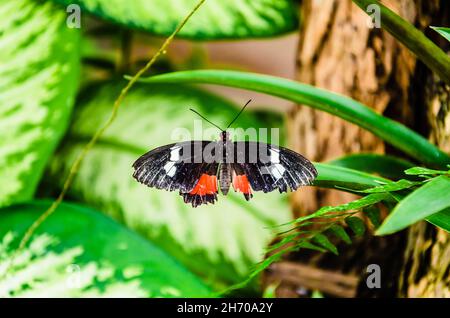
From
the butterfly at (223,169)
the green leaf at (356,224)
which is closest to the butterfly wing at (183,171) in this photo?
the butterfly at (223,169)

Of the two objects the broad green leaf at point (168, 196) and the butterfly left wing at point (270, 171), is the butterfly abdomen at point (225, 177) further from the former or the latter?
the broad green leaf at point (168, 196)

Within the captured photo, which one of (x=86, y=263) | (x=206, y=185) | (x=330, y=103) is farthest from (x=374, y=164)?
(x=86, y=263)

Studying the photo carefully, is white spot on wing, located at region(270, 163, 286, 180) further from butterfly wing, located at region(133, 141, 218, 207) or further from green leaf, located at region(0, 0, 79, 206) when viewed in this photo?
green leaf, located at region(0, 0, 79, 206)

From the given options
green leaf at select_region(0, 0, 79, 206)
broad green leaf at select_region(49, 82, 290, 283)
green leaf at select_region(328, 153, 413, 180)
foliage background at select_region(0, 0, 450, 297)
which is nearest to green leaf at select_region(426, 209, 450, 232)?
foliage background at select_region(0, 0, 450, 297)

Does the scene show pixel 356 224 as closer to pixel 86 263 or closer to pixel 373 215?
pixel 373 215
